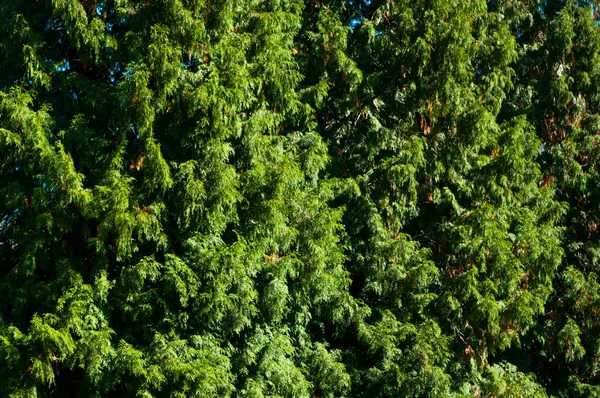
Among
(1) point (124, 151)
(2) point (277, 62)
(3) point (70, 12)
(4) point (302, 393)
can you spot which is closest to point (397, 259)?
(4) point (302, 393)

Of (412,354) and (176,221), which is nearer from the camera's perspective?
(176,221)

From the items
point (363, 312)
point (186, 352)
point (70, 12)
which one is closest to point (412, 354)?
point (363, 312)

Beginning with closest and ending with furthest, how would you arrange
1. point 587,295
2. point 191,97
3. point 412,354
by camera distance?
1. point 191,97
2. point 412,354
3. point 587,295

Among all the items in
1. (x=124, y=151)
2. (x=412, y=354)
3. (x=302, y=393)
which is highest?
(x=124, y=151)

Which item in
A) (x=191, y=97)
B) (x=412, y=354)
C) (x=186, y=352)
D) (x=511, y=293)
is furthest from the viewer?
(x=511, y=293)

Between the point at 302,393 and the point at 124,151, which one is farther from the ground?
the point at 124,151

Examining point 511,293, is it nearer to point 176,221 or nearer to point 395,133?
point 395,133

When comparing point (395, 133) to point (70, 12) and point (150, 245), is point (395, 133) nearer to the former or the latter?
point (150, 245)
